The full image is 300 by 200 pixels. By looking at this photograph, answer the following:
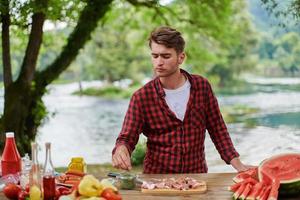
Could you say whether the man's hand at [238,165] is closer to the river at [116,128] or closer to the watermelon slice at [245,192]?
the watermelon slice at [245,192]

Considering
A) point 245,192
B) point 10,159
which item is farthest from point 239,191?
point 10,159

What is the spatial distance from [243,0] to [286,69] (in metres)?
3.21

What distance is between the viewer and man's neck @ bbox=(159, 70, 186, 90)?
2.95 metres

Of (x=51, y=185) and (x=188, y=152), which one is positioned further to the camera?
(x=188, y=152)

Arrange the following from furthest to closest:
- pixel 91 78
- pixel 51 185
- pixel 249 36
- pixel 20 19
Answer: pixel 91 78, pixel 249 36, pixel 20 19, pixel 51 185

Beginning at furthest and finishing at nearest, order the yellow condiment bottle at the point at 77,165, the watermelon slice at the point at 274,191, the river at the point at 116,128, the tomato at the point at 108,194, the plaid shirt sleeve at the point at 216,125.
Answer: the river at the point at 116,128 → the plaid shirt sleeve at the point at 216,125 → the yellow condiment bottle at the point at 77,165 → the watermelon slice at the point at 274,191 → the tomato at the point at 108,194

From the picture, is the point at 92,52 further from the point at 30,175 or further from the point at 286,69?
the point at 30,175

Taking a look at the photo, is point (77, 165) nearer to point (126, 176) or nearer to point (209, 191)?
point (126, 176)

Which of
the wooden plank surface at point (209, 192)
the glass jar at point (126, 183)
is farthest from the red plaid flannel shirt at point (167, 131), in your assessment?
the glass jar at point (126, 183)

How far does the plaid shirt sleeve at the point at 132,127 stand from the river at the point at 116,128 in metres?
7.61

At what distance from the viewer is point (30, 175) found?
2.42m

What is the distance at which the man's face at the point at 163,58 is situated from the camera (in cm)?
278

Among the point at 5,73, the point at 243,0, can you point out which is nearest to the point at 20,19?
the point at 5,73

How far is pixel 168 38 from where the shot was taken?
9.15ft
